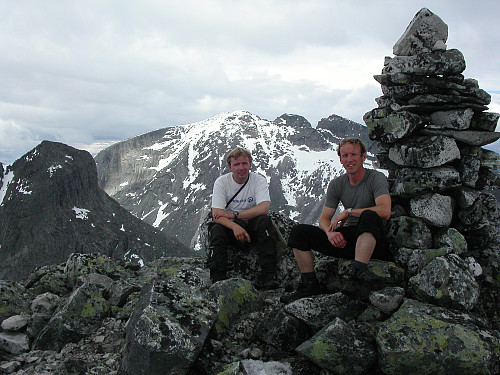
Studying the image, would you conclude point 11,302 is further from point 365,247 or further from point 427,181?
point 427,181

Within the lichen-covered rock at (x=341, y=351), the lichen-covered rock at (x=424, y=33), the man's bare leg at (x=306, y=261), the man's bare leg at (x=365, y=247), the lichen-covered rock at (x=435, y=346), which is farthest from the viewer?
the lichen-covered rock at (x=424, y=33)

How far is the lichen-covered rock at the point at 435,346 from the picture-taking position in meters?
6.34

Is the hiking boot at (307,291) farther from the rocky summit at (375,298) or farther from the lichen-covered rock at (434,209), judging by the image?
the lichen-covered rock at (434,209)

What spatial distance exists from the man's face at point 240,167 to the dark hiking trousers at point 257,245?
4.44 feet

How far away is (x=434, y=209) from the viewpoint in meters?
10.4

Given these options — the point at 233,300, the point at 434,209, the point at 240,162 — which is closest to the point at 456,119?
the point at 434,209

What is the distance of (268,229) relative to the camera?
1105cm

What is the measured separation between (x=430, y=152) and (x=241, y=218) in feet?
19.2

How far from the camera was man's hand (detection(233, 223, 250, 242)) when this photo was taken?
35.6 ft

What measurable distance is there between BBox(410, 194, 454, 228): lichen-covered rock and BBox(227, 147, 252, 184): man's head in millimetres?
5016

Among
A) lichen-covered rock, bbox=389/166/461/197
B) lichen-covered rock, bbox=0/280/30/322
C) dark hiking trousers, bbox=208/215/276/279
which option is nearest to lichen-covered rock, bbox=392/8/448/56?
lichen-covered rock, bbox=389/166/461/197

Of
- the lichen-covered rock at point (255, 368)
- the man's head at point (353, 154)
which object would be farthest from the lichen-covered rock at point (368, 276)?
the lichen-covered rock at point (255, 368)

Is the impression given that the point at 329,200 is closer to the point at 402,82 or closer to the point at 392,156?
the point at 392,156

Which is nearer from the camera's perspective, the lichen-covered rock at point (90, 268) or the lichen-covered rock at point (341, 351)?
the lichen-covered rock at point (341, 351)
